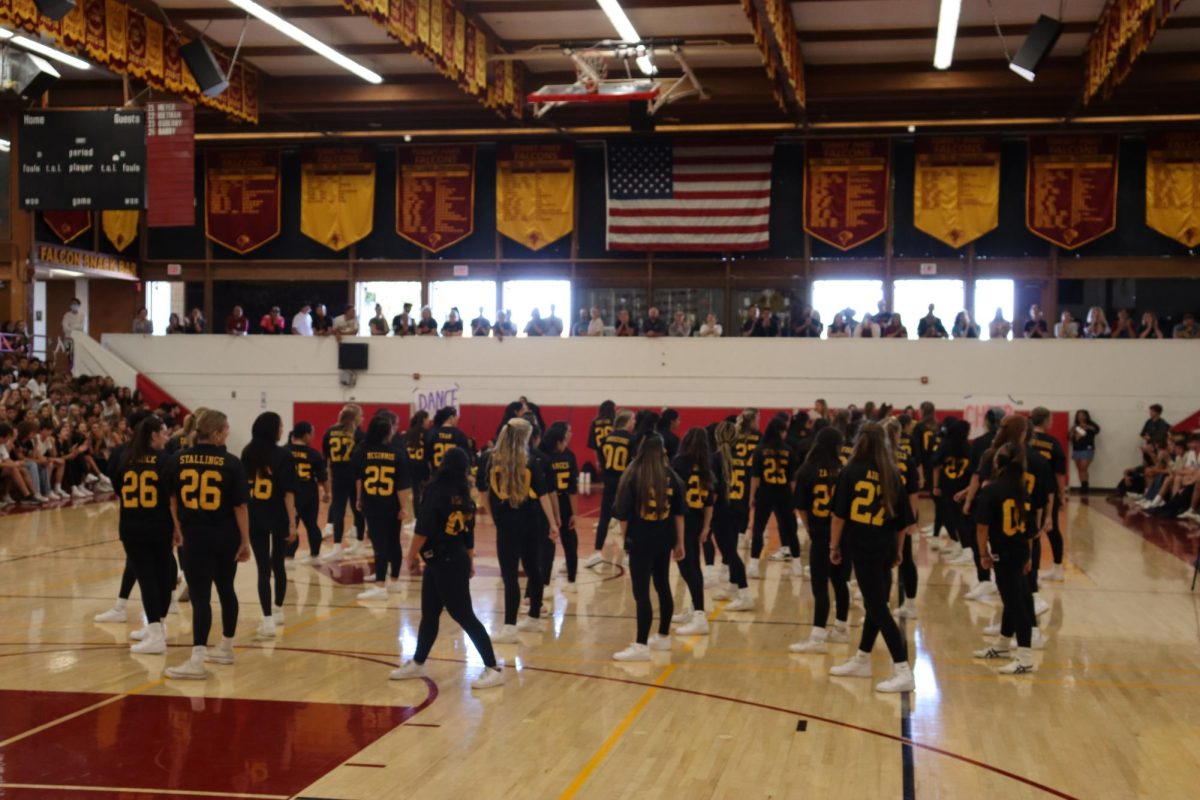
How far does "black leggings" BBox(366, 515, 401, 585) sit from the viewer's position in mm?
11852

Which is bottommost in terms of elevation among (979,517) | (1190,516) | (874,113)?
(1190,516)

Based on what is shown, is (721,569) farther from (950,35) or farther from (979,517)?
(950,35)

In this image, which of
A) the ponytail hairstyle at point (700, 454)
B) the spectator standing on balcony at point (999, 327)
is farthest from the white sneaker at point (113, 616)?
the spectator standing on balcony at point (999, 327)

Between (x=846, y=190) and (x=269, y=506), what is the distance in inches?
799

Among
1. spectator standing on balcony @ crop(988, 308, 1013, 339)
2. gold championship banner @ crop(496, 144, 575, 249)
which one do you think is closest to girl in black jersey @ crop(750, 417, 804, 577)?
spectator standing on balcony @ crop(988, 308, 1013, 339)

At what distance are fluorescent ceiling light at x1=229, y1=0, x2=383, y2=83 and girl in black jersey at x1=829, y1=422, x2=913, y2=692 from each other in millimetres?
14134

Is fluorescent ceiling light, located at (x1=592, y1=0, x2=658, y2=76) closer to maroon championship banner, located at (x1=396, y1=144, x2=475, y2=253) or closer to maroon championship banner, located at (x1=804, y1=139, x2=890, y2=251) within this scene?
maroon championship banner, located at (x1=804, y1=139, x2=890, y2=251)

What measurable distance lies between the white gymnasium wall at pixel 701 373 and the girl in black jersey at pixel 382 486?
1488cm

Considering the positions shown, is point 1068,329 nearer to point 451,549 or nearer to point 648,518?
A: point 648,518

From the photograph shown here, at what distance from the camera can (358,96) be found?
25.4 m

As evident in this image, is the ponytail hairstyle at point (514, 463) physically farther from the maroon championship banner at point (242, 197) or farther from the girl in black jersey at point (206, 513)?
the maroon championship banner at point (242, 197)

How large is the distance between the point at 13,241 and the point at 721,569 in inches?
805

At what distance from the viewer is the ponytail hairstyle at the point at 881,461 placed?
335 inches

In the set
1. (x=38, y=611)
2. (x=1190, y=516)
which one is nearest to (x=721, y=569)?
(x=38, y=611)
